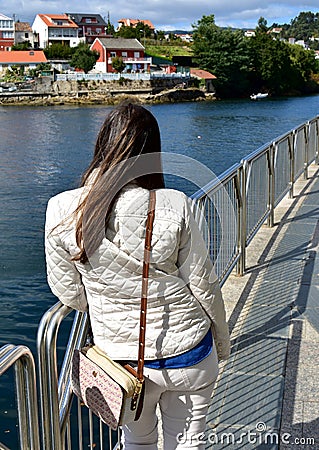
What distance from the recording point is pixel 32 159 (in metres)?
31.0

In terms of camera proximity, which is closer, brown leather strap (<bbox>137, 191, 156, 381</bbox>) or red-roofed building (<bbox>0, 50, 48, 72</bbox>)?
brown leather strap (<bbox>137, 191, 156, 381</bbox>)

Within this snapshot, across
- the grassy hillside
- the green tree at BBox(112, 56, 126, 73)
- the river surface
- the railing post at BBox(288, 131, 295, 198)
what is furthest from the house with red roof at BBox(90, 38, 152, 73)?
the railing post at BBox(288, 131, 295, 198)

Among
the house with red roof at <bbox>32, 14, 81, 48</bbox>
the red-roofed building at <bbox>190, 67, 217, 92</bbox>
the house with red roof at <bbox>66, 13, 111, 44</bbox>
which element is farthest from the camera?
the house with red roof at <bbox>66, 13, 111, 44</bbox>

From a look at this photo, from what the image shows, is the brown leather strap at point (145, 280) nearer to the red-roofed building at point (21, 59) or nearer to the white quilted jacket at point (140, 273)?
the white quilted jacket at point (140, 273)

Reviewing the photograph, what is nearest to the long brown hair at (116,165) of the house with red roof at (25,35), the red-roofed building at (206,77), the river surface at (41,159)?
the river surface at (41,159)

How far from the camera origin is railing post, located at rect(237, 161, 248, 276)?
5.63 metres

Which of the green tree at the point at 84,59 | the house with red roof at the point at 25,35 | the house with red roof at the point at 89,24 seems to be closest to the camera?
the green tree at the point at 84,59

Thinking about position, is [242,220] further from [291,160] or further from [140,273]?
[140,273]

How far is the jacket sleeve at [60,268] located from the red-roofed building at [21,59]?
9726cm

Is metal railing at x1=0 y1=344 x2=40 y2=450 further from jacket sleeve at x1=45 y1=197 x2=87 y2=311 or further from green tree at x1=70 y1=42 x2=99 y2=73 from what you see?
green tree at x1=70 y1=42 x2=99 y2=73

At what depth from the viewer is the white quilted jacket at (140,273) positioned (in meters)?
Answer: 2.11

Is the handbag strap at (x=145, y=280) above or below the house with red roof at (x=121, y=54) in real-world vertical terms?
below

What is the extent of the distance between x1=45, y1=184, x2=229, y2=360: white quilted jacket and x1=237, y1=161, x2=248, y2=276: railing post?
3.34 metres

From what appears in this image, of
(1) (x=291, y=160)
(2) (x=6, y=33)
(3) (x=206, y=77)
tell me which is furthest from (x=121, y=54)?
(1) (x=291, y=160)
